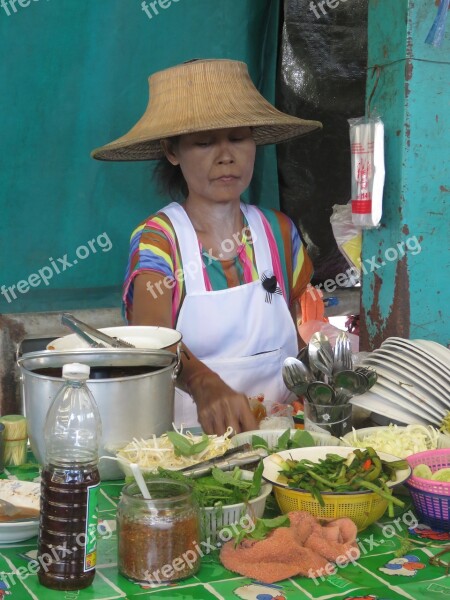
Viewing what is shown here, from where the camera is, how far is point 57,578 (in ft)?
4.38

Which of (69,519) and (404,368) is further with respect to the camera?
(404,368)

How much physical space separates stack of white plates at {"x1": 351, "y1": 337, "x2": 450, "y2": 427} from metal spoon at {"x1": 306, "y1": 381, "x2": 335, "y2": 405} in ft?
0.39

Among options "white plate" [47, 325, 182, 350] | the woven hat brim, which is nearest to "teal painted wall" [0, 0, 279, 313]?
the woven hat brim

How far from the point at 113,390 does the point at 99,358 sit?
8 cm

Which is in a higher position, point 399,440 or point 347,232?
point 347,232

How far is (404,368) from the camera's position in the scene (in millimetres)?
2172

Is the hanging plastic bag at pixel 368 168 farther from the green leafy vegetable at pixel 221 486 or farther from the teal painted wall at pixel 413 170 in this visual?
the green leafy vegetable at pixel 221 486

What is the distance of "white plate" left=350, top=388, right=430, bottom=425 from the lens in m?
2.06

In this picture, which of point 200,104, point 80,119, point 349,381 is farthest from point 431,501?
point 80,119

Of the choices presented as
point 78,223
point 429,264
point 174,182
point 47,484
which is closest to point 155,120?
point 174,182

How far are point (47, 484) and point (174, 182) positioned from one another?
1.92m

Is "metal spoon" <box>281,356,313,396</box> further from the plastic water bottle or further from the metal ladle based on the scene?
the plastic water bottle

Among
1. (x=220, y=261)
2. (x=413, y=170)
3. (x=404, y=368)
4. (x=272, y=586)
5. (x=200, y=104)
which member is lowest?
(x=272, y=586)

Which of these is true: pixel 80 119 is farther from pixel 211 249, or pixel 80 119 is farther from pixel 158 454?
A: pixel 158 454
